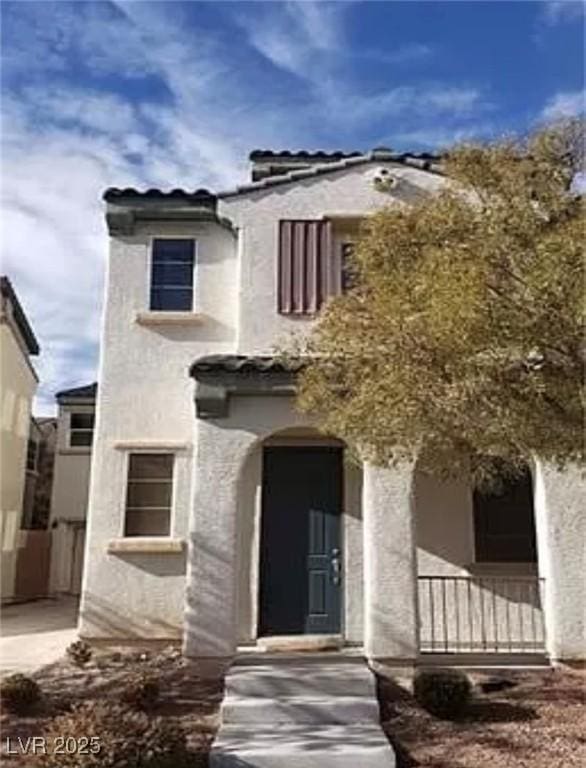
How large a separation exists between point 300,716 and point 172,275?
30.6 ft

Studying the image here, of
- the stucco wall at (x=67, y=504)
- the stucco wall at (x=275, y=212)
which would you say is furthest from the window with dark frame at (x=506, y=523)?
the stucco wall at (x=67, y=504)

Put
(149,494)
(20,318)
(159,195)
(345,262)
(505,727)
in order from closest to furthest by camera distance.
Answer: (505,727)
(149,494)
(345,262)
(159,195)
(20,318)

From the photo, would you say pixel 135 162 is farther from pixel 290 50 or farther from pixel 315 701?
pixel 315 701

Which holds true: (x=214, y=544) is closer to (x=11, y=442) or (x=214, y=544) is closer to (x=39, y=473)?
(x=11, y=442)

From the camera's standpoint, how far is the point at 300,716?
33.6 ft

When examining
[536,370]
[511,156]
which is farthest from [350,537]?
[511,156]

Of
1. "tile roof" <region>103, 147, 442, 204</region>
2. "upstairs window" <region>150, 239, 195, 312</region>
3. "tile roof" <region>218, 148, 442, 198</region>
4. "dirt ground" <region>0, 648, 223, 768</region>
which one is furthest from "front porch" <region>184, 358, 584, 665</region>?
"tile roof" <region>218, 148, 442, 198</region>

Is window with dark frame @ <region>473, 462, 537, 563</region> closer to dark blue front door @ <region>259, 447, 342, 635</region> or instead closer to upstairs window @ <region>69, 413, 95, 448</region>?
dark blue front door @ <region>259, 447, 342, 635</region>

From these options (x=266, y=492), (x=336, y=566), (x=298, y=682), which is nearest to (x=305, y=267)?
(x=266, y=492)

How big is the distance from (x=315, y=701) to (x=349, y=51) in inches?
352

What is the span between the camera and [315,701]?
10.5 meters

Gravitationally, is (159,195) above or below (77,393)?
above

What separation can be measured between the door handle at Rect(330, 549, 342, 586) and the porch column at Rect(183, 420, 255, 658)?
241 cm

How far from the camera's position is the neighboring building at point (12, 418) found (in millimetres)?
23953
